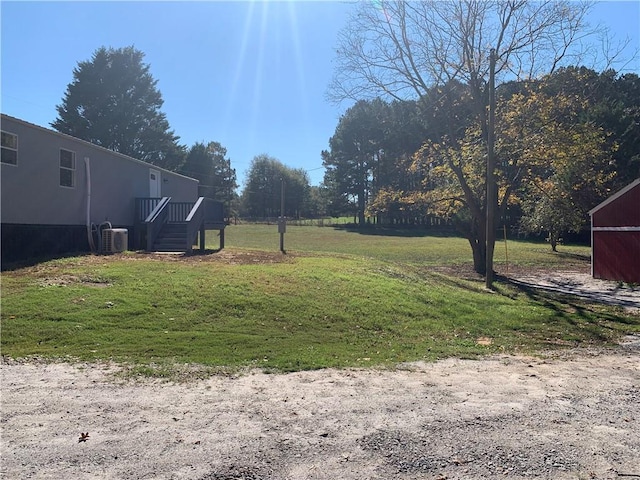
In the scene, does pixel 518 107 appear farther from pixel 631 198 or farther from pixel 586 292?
pixel 586 292

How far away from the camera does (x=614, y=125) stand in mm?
37281

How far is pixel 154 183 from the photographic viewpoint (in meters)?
20.3

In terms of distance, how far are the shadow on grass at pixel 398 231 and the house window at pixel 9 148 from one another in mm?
44658

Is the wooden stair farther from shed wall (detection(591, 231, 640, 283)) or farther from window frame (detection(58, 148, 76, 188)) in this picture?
shed wall (detection(591, 231, 640, 283))

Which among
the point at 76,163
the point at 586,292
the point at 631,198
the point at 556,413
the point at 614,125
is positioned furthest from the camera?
the point at 614,125

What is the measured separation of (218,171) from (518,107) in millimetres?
59598

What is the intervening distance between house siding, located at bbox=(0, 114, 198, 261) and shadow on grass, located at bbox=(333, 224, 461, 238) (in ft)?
131

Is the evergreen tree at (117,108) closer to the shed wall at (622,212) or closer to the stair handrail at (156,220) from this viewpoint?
the stair handrail at (156,220)

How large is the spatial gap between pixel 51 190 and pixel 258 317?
8852 millimetres

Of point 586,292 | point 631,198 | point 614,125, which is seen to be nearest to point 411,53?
point 631,198

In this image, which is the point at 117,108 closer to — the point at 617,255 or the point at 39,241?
the point at 39,241

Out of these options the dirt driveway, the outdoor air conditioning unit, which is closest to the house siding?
the outdoor air conditioning unit

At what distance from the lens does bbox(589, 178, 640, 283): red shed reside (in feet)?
62.2

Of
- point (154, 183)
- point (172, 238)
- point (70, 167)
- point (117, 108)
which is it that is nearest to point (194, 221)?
point (172, 238)
